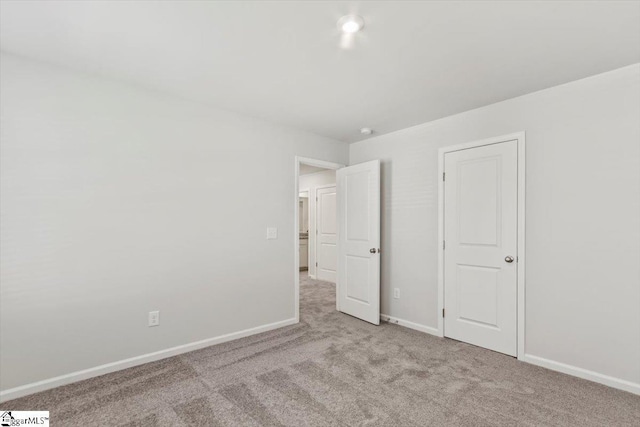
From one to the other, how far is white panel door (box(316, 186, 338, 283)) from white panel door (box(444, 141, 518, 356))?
339 cm

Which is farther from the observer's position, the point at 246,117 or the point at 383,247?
the point at 383,247

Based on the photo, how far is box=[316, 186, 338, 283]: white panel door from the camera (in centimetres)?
669

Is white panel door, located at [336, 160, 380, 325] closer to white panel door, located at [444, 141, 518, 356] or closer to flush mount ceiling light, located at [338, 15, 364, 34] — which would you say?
white panel door, located at [444, 141, 518, 356]

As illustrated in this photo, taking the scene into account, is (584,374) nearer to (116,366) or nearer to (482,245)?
(482,245)

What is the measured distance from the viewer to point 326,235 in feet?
22.6

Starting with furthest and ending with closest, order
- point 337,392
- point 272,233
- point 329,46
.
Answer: point 272,233
point 337,392
point 329,46

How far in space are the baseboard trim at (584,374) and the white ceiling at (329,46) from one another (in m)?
2.38

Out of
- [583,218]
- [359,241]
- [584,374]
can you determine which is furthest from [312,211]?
[584,374]

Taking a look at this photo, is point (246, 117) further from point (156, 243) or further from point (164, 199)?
point (156, 243)

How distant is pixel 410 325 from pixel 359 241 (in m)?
1.19

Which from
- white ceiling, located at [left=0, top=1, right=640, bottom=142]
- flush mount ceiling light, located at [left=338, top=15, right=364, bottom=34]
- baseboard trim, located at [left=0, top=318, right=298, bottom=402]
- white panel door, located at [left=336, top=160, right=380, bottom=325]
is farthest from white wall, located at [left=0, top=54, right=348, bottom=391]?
flush mount ceiling light, located at [left=338, top=15, right=364, bottom=34]

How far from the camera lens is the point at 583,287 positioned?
258cm

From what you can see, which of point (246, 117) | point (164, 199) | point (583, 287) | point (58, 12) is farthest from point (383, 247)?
point (58, 12)

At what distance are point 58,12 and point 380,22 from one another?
6.14 feet
